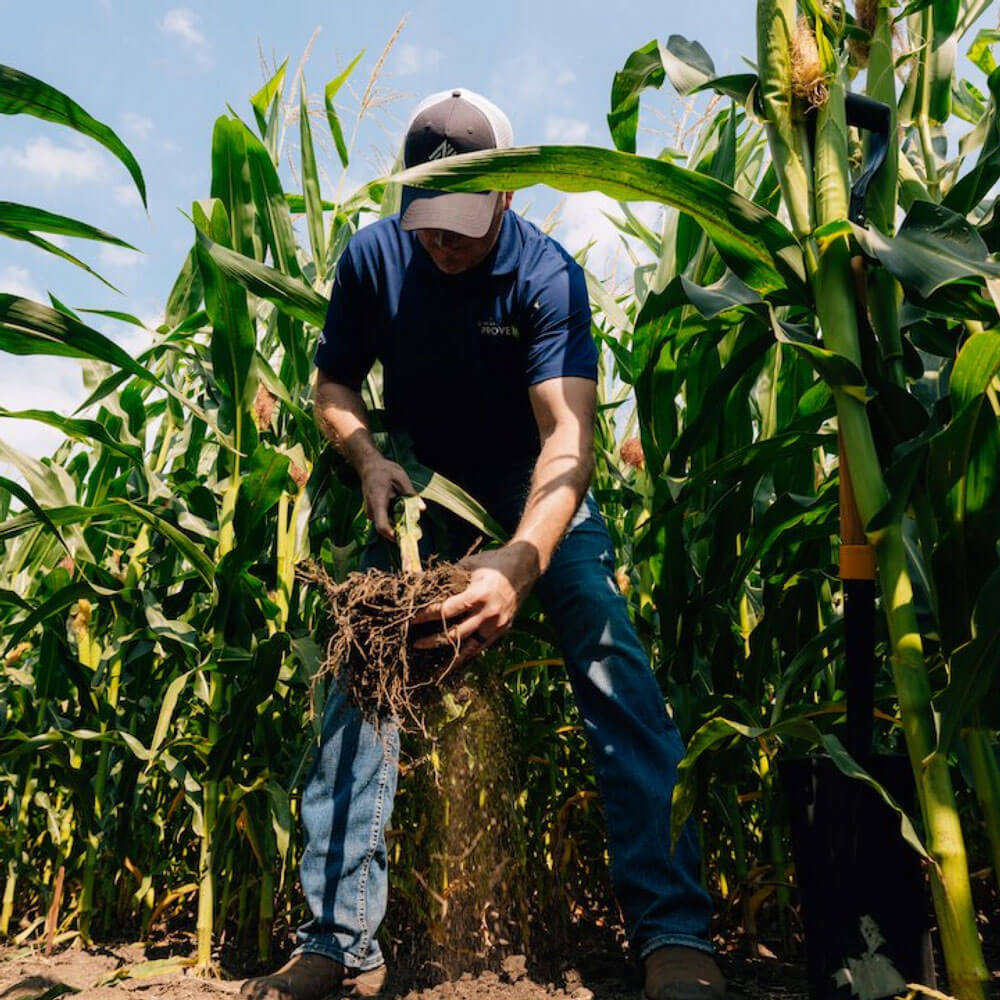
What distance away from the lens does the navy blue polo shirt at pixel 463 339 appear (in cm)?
195

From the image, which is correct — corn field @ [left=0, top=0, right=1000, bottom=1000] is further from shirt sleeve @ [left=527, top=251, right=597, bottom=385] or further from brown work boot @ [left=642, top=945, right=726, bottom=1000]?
brown work boot @ [left=642, top=945, right=726, bottom=1000]

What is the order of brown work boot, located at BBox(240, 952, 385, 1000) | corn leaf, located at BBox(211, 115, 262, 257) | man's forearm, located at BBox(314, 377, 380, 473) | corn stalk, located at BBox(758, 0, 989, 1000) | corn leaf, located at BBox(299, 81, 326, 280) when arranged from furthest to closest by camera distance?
corn leaf, located at BBox(299, 81, 326, 280)
corn leaf, located at BBox(211, 115, 262, 257)
man's forearm, located at BBox(314, 377, 380, 473)
brown work boot, located at BBox(240, 952, 385, 1000)
corn stalk, located at BBox(758, 0, 989, 1000)

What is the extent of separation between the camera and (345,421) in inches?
77.2

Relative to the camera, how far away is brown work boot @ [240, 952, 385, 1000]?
5.31 feet

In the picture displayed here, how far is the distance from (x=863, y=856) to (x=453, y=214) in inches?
52.6

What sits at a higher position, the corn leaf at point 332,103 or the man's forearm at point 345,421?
the corn leaf at point 332,103

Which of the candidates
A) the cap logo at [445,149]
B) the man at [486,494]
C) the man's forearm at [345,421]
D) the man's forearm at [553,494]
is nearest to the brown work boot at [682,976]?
the man at [486,494]

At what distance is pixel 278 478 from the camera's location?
6.34ft

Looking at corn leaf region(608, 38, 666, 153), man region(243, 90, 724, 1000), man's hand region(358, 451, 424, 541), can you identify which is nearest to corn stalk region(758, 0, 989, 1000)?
corn leaf region(608, 38, 666, 153)

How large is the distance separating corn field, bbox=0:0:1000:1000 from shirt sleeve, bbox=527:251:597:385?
130 mm

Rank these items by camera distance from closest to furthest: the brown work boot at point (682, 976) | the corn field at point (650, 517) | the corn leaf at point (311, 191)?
the corn field at point (650, 517), the brown work boot at point (682, 976), the corn leaf at point (311, 191)

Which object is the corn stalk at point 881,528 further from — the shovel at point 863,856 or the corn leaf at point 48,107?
the corn leaf at point 48,107

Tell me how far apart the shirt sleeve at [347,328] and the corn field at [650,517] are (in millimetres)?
95

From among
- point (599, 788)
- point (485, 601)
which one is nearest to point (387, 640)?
point (485, 601)
